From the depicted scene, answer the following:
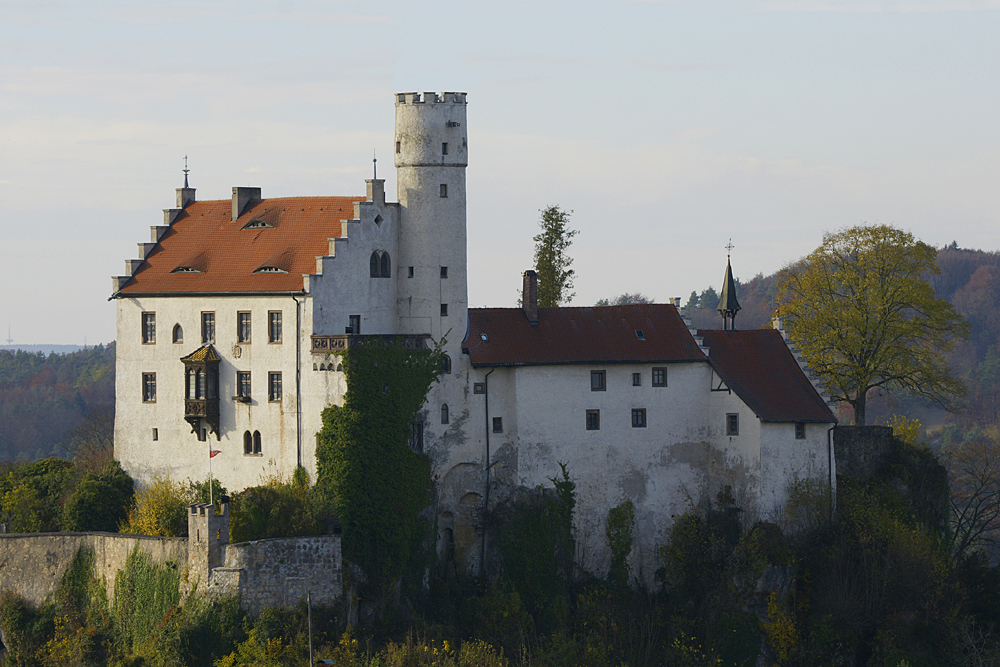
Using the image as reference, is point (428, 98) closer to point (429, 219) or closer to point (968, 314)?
point (429, 219)

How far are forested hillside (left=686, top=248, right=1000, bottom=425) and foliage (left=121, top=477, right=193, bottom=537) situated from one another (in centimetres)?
10793

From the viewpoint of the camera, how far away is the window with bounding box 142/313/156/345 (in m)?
60.9

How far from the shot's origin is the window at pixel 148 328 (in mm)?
60938

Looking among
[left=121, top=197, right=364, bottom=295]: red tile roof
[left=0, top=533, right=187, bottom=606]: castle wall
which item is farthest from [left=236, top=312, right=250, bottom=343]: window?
[left=0, top=533, right=187, bottom=606]: castle wall

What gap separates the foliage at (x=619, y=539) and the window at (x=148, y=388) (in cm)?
2002

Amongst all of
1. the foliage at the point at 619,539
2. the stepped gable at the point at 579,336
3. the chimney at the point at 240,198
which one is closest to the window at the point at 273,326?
the chimney at the point at 240,198

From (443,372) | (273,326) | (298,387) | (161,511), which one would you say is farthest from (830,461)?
(161,511)

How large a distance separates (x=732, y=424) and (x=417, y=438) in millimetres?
13698

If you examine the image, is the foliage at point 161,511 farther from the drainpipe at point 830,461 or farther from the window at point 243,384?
the drainpipe at point 830,461

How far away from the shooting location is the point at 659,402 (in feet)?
Answer: 206

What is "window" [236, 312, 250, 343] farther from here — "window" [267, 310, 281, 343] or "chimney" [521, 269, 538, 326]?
"chimney" [521, 269, 538, 326]

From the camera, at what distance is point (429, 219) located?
6044 cm

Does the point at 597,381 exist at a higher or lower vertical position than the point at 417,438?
higher

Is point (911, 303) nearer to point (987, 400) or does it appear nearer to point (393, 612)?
point (393, 612)
